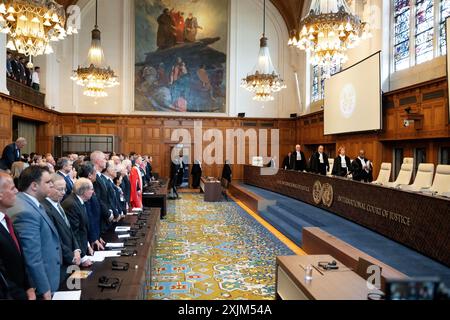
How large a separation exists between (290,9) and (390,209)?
49.9ft

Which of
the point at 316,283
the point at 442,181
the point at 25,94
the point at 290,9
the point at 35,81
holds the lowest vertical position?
the point at 316,283

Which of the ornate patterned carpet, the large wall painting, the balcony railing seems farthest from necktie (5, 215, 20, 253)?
the large wall painting

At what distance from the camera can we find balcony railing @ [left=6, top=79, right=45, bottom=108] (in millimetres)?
12384

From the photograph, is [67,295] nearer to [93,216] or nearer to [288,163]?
[93,216]

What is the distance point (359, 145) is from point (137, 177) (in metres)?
8.01

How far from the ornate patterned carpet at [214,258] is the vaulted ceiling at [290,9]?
1205 cm

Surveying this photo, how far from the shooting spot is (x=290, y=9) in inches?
731

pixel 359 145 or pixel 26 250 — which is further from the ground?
pixel 359 145

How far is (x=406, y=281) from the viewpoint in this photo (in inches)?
49.8

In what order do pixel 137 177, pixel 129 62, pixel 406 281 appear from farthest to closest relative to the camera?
pixel 129 62, pixel 137 177, pixel 406 281

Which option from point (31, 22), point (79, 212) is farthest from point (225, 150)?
point (79, 212)
